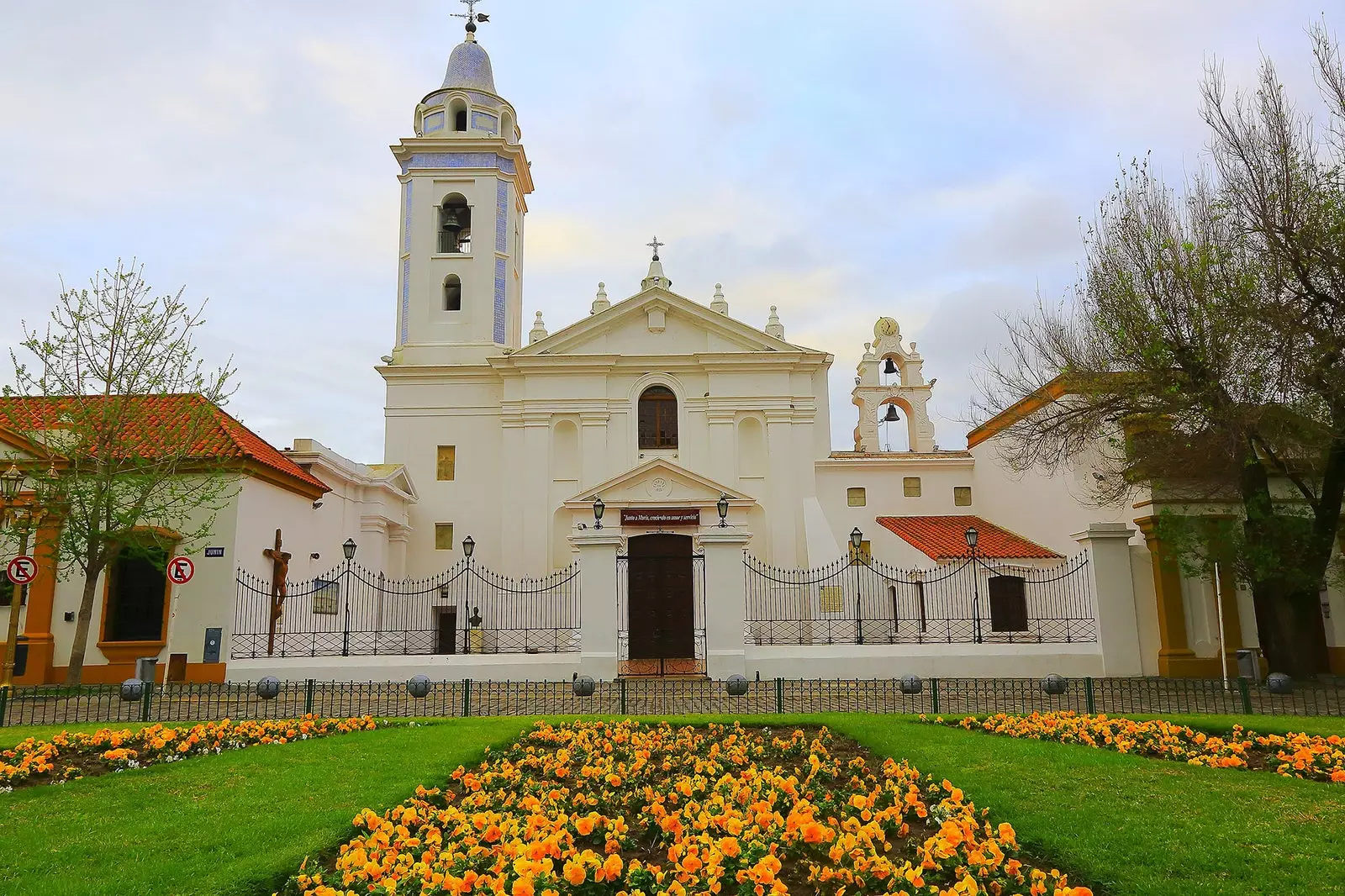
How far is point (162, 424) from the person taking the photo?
17.3 metres

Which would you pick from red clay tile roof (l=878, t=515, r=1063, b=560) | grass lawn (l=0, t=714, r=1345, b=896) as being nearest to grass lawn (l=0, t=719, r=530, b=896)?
grass lawn (l=0, t=714, r=1345, b=896)

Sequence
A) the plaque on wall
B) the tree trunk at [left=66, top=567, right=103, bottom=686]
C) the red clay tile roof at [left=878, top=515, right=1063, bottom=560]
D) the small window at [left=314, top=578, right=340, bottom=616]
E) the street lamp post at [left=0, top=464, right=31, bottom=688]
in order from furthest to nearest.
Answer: the plaque on wall → the red clay tile roof at [left=878, top=515, right=1063, bottom=560] → the small window at [left=314, top=578, right=340, bottom=616] → the tree trunk at [left=66, top=567, right=103, bottom=686] → the street lamp post at [left=0, top=464, right=31, bottom=688]

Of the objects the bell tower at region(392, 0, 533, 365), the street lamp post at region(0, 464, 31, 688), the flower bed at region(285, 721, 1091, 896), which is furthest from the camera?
the bell tower at region(392, 0, 533, 365)

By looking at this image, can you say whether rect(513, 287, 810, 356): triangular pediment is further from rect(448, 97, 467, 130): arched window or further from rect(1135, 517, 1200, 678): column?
rect(1135, 517, 1200, 678): column

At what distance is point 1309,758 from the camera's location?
300 inches

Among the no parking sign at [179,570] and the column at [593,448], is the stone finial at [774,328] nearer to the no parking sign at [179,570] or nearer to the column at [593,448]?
the column at [593,448]

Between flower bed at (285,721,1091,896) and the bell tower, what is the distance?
2186 cm

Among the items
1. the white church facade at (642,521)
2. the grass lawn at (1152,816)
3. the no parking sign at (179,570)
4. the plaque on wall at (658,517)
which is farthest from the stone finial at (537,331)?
the grass lawn at (1152,816)

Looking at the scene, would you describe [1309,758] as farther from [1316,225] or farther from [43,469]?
[43,469]

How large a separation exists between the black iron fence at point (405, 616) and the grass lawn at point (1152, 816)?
1085 cm

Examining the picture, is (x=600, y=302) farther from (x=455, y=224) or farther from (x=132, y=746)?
(x=132, y=746)

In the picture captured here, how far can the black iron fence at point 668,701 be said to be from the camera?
1207 cm

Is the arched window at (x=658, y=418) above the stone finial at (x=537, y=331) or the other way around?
the other way around

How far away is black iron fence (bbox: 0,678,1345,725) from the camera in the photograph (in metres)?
12.1
